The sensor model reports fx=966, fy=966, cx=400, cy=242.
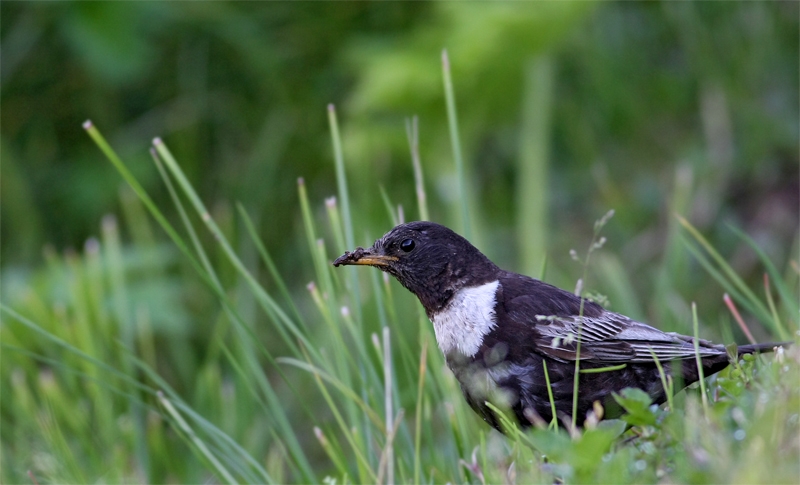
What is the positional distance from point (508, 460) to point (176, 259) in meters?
4.22

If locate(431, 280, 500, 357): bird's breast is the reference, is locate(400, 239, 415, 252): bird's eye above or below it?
above

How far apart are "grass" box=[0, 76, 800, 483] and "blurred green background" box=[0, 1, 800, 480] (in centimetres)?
33

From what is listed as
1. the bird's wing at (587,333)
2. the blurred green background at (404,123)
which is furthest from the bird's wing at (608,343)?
the blurred green background at (404,123)

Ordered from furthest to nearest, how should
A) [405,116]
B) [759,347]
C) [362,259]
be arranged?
1. [405,116]
2. [362,259]
3. [759,347]

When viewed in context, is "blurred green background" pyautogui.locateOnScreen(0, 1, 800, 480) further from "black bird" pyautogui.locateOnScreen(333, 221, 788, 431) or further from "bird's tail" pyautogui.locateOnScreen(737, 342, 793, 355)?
"bird's tail" pyautogui.locateOnScreen(737, 342, 793, 355)

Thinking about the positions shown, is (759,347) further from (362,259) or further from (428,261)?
(362,259)

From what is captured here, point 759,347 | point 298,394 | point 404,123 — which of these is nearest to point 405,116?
point 404,123

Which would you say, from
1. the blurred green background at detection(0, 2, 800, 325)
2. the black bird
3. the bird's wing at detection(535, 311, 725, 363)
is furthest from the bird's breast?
the blurred green background at detection(0, 2, 800, 325)

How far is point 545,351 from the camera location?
98.5 inches

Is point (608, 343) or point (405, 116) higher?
point (405, 116)

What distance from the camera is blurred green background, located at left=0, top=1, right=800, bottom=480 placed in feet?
17.6

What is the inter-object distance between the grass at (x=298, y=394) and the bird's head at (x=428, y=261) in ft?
0.37

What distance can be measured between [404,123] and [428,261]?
274cm

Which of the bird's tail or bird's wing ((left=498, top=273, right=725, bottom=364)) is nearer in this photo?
the bird's tail
